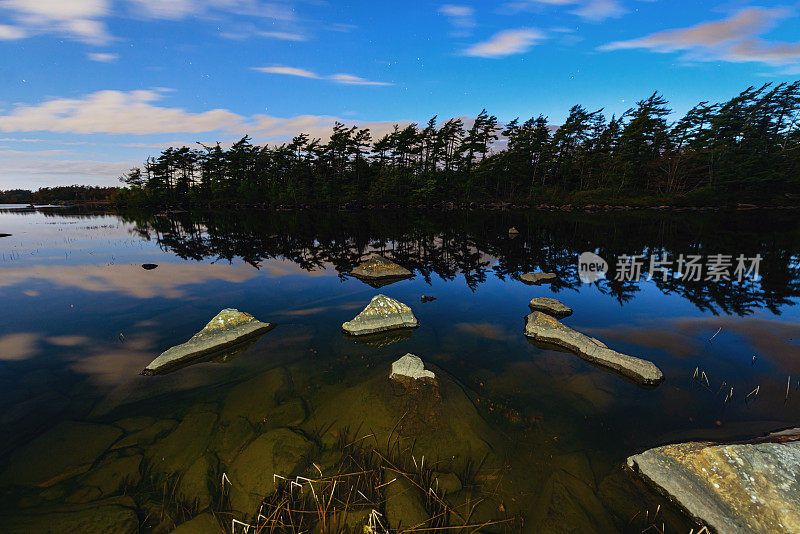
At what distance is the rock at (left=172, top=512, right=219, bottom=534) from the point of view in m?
4.06

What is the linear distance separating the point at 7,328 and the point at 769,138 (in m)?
111

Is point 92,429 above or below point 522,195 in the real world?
below

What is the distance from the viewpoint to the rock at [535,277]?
17608 mm

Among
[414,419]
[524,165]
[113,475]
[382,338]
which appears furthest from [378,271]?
[524,165]

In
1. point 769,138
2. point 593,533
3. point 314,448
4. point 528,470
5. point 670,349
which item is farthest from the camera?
point 769,138

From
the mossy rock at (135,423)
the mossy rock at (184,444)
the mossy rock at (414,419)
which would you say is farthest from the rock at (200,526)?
the mossy rock at (135,423)

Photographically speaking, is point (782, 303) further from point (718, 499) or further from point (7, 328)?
point (7, 328)

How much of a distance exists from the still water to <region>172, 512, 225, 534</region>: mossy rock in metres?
0.09

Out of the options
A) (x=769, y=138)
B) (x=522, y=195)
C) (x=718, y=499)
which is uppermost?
(x=769, y=138)

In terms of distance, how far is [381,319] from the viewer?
11391mm

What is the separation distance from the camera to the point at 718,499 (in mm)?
4438

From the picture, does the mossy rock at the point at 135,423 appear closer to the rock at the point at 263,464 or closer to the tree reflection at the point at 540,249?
the rock at the point at 263,464

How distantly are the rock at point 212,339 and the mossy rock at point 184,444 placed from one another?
2826 millimetres

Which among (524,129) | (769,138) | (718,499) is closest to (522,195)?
(524,129)
